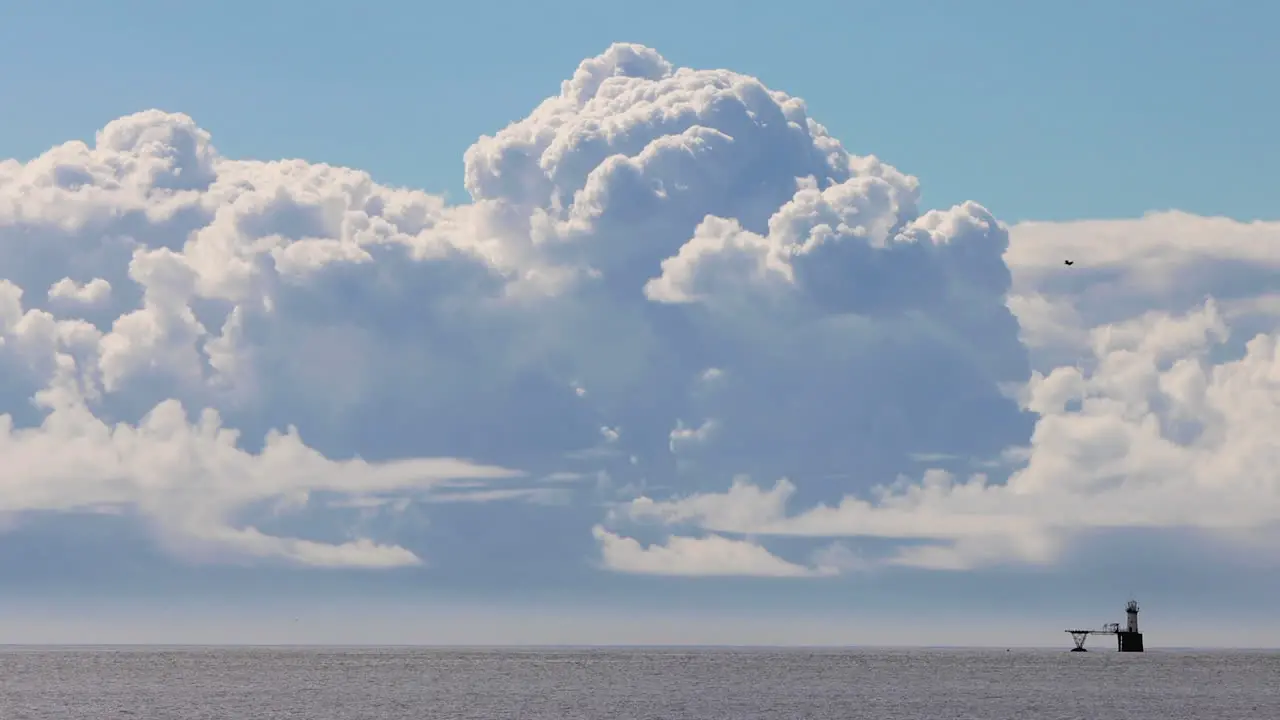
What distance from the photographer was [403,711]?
541ft

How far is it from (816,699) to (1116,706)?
1304 inches

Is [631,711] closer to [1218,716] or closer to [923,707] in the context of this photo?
[923,707]

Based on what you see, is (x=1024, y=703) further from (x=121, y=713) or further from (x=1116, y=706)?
(x=121, y=713)

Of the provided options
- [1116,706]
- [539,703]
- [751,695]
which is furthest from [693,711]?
[1116,706]

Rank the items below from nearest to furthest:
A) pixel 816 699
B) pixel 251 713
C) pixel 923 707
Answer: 1. pixel 251 713
2. pixel 923 707
3. pixel 816 699

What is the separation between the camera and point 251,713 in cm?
16162

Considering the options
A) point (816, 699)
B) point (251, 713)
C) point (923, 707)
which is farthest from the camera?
point (816, 699)

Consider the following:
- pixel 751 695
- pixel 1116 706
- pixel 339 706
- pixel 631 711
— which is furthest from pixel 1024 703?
pixel 339 706

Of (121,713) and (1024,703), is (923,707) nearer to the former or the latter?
(1024,703)

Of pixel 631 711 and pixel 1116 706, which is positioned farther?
pixel 1116 706

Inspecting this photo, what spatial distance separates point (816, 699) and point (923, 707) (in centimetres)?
2000

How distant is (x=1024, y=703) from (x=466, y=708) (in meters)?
60.8

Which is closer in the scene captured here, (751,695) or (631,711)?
(631,711)

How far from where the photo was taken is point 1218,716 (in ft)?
552
